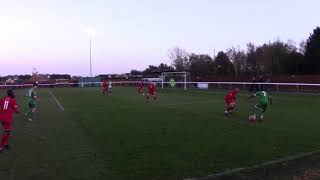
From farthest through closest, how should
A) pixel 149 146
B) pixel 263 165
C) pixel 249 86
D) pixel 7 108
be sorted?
pixel 249 86 → pixel 7 108 → pixel 149 146 → pixel 263 165

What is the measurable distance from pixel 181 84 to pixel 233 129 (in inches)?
2104

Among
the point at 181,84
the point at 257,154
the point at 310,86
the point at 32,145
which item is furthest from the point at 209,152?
the point at 181,84

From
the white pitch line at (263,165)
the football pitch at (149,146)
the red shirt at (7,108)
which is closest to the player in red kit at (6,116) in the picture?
the red shirt at (7,108)

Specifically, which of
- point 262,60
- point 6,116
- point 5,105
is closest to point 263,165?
point 6,116

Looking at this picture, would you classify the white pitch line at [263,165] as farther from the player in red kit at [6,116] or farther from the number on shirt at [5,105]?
the number on shirt at [5,105]

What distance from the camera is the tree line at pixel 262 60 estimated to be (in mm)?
73688

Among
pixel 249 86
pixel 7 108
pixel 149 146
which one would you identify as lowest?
pixel 149 146

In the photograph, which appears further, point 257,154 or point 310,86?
point 310,86

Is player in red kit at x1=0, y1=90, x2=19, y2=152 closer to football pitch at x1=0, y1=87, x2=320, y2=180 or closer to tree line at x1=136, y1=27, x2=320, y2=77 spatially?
football pitch at x1=0, y1=87, x2=320, y2=180

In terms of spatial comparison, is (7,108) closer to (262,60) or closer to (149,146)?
(149,146)

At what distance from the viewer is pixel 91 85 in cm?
9706

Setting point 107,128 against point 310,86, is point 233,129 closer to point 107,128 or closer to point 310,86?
point 107,128

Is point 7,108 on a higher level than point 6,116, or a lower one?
higher

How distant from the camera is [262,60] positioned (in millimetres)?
96750
